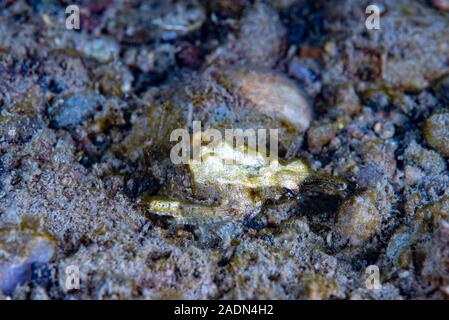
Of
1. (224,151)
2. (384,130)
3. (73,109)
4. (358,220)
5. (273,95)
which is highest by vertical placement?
(273,95)

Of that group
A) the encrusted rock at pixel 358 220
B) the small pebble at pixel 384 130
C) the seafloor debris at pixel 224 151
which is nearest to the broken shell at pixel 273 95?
the seafloor debris at pixel 224 151

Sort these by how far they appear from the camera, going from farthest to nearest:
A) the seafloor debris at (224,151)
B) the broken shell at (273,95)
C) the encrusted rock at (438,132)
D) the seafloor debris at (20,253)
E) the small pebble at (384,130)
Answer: the small pebble at (384,130), the broken shell at (273,95), the encrusted rock at (438,132), the seafloor debris at (224,151), the seafloor debris at (20,253)

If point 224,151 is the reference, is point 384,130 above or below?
above

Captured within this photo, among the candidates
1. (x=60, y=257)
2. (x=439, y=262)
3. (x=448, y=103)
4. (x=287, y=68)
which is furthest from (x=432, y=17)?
(x=60, y=257)

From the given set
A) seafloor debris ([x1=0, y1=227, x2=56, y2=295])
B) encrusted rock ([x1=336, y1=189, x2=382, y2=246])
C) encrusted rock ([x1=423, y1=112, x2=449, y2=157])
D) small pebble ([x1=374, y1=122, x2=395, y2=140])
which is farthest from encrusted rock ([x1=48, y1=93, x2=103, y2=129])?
encrusted rock ([x1=423, y1=112, x2=449, y2=157])

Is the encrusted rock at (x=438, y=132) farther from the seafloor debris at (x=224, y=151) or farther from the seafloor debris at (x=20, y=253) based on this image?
the seafloor debris at (x=20, y=253)

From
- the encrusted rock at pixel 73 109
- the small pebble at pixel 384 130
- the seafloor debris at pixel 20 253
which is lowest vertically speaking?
the seafloor debris at pixel 20 253

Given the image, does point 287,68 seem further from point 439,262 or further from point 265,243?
point 439,262

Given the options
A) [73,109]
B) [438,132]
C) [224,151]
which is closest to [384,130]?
[438,132]

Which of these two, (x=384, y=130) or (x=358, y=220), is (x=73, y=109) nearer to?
(x=358, y=220)

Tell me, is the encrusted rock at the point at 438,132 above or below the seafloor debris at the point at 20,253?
above

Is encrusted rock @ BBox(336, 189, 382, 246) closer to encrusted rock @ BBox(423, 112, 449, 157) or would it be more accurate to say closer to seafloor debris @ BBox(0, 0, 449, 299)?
seafloor debris @ BBox(0, 0, 449, 299)
